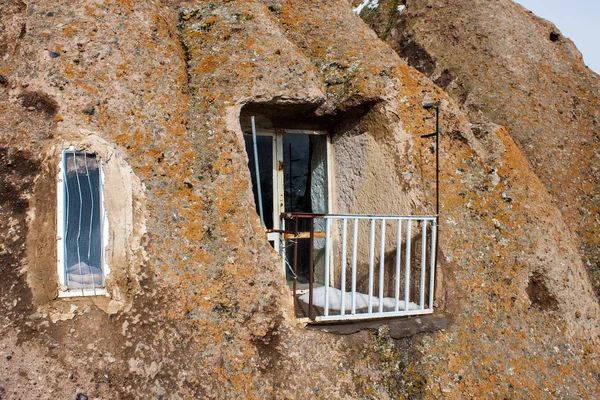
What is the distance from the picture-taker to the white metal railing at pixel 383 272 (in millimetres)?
4121

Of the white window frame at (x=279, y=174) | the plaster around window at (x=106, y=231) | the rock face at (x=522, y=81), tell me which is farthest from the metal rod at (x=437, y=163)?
the plaster around window at (x=106, y=231)

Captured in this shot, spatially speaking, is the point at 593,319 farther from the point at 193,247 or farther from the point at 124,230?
the point at 124,230

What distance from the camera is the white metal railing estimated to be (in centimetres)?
412

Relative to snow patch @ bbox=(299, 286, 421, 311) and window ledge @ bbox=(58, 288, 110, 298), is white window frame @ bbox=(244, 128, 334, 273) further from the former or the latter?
window ledge @ bbox=(58, 288, 110, 298)

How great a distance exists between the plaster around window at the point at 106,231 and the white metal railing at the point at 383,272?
1396mm

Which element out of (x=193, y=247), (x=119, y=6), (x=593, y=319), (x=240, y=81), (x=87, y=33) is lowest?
(x=593, y=319)

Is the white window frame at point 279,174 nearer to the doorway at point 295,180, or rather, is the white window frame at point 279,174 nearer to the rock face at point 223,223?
the doorway at point 295,180

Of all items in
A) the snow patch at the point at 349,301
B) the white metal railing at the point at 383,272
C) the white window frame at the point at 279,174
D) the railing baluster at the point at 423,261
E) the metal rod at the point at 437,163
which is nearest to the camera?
the white metal railing at the point at 383,272

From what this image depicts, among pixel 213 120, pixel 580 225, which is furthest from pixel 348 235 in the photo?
pixel 580 225

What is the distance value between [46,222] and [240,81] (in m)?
1.90

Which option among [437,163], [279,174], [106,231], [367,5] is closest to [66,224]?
[106,231]

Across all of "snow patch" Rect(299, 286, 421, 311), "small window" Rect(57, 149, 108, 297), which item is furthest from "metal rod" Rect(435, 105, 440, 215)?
"small window" Rect(57, 149, 108, 297)

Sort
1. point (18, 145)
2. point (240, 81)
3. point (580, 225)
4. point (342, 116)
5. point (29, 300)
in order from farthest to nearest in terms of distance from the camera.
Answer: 1. point (580, 225)
2. point (342, 116)
3. point (240, 81)
4. point (18, 145)
5. point (29, 300)

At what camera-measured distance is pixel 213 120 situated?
13.6ft
